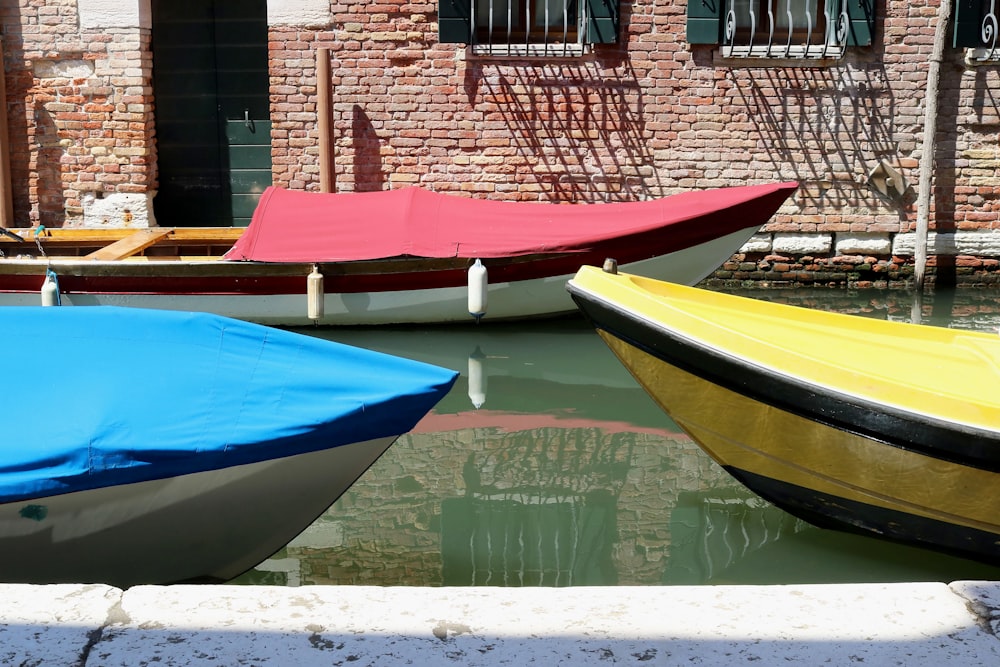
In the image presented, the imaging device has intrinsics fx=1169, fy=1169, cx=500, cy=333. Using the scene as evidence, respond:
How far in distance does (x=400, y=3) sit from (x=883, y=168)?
3.54 m

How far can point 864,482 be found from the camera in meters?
3.41

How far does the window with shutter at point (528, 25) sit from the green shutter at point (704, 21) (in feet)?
1.66

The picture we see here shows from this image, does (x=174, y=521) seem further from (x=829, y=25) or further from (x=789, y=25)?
(x=829, y=25)

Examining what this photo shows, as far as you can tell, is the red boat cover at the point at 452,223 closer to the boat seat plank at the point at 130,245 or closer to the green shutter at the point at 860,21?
the boat seat plank at the point at 130,245

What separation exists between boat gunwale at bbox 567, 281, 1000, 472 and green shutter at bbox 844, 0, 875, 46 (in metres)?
4.93

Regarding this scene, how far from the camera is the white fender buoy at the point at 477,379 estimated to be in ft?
18.3

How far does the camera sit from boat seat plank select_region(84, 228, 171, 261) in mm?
6801

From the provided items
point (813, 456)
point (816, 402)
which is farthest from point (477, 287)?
point (816, 402)

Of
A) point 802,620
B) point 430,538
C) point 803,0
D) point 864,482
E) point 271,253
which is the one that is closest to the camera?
point 802,620

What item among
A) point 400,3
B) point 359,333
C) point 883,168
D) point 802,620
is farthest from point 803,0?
point 802,620

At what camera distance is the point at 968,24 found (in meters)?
7.78

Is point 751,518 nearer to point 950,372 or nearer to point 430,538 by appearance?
point 950,372

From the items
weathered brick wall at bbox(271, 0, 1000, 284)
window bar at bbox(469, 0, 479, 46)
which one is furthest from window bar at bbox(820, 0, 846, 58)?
window bar at bbox(469, 0, 479, 46)

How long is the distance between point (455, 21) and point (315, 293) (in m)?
2.41
